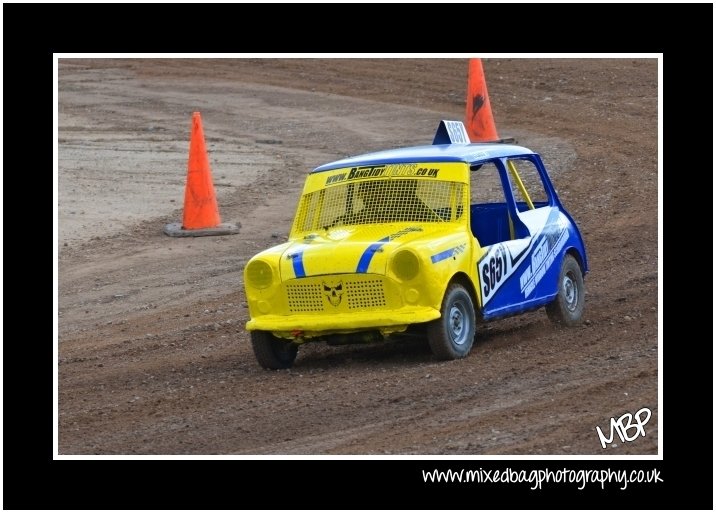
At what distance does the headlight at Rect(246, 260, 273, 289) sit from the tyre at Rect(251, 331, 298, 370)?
0.34 metres

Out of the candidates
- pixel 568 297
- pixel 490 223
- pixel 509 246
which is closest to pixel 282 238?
pixel 490 223

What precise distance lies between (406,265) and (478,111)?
8.84 m

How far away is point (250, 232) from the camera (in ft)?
48.3

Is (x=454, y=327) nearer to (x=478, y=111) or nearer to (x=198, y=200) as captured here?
(x=198, y=200)

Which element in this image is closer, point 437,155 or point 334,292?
point 334,292

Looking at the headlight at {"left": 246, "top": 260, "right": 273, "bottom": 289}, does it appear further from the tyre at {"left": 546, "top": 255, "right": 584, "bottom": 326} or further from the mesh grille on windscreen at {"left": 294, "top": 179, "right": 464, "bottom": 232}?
the tyre at {"left": 546, "top": 255, "right": 584, "bottom": 326}

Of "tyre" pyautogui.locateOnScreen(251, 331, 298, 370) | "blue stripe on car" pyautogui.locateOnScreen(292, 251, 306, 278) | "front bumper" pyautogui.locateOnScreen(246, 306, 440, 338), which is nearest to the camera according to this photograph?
"front bumper" pyautogui.locateOnScreen(246, 306, 440, 338)

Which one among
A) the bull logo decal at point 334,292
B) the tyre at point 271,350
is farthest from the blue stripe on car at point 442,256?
the tyre at point 271,350

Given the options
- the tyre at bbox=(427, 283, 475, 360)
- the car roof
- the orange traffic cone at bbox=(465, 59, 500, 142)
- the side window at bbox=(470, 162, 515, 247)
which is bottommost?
the tyre at bbox=(427, 283, 475, 360)

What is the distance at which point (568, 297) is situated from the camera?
10.6 metres

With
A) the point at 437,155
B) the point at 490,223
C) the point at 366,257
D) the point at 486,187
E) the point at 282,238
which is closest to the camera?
the point at 366,257

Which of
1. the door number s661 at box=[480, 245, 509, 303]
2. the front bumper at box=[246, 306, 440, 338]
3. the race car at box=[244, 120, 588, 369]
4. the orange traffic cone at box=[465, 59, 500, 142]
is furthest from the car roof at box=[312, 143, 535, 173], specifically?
the orange traffic cone at box=[465, 59, 500, 142]

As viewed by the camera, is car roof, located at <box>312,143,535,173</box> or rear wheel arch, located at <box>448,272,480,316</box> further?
car roof, located at <box>312,143,535,173</box>

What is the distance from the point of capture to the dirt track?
795 centimetres
